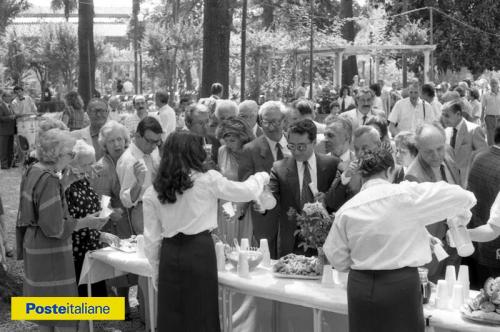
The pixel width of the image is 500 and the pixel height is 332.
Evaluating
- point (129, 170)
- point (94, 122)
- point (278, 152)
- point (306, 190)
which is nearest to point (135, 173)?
point (129, 170)

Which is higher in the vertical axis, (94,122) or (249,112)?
(249,112)

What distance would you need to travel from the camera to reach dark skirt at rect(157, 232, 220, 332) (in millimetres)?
4516

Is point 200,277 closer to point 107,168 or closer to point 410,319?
point 410,319

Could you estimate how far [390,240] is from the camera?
3.59 metres

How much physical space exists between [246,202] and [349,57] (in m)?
25.6

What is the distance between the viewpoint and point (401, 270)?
3.63 meters

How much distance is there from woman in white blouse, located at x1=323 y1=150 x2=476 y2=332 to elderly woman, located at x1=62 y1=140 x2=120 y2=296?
2333 millimetres

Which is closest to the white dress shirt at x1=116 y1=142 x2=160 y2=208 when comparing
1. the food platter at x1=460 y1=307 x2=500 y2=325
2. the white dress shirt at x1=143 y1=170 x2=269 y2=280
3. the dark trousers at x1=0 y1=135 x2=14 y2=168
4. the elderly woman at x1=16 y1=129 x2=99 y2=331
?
the elderly woman at x1=16 y1=129 x2=99 y2=331

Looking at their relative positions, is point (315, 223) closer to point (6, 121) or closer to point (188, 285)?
point (188, 285)

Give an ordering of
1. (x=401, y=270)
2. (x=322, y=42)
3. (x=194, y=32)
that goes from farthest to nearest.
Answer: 1. (x=194, y=32)
2. (x=322, y=42)
3. (x=401, y=270)

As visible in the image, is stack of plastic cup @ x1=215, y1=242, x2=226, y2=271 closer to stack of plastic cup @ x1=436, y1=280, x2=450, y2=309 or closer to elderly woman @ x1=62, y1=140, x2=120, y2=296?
elderly woman @ x1=62, y1=140, x2=120, y2=296

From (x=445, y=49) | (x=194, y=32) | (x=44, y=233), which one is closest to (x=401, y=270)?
(x=44, y=233)

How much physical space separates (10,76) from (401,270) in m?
35.4

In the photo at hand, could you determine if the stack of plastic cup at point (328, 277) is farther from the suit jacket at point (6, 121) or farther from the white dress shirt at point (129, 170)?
the suit jacket at point (6, 121)
